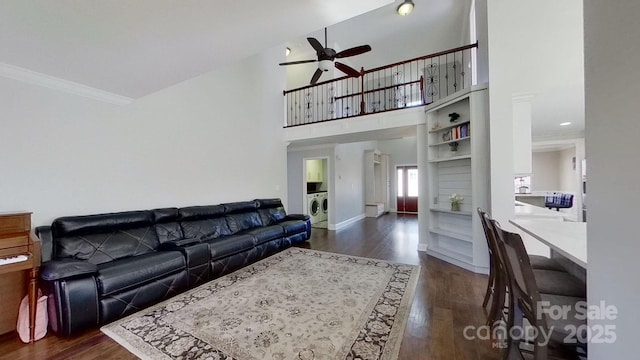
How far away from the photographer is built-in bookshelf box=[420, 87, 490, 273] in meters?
3.39

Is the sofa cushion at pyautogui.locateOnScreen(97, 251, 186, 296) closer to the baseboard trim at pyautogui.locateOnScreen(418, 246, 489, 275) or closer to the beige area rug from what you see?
the beige area rug

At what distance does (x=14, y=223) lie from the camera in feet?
6.85

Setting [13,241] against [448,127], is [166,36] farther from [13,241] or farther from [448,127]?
[448,127]

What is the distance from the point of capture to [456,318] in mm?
2248

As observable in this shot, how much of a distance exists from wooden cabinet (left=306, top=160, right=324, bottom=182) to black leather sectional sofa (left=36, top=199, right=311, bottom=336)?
425 cm

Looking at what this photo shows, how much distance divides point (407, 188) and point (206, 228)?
859cm

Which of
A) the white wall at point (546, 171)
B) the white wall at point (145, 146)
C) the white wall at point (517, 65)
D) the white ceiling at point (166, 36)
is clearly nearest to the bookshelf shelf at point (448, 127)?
the white wall at point (517, 65)

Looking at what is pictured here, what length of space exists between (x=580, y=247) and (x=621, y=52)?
117cm

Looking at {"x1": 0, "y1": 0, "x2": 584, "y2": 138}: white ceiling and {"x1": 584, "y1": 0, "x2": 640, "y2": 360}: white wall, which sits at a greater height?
{"x1": 0, "y1": 0, "x2": 584, "y2": 138}: white ceiling

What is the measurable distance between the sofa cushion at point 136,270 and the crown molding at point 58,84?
1.92 meters

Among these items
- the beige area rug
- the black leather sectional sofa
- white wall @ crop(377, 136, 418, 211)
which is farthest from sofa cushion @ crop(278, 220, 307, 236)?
white wall @ crop(377, 136, 418, 211)

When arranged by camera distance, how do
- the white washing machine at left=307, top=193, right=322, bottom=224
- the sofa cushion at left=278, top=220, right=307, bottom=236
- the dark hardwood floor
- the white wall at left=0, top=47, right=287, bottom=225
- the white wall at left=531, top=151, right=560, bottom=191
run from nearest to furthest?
the dark hardwood floor
the white wall at left=0, top=47, right=287, bottom=225
the sofa cushion at left=278, top=220, right=307, bottom=236
the white washing machine at left=307, top=193, right=322, bottom=224
the white wall at left=531, top=151, right=560, bottom=191

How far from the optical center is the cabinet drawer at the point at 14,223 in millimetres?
2029

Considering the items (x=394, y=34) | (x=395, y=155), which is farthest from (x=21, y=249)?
(x=395, y=155)
